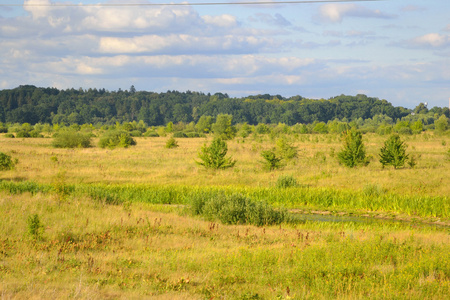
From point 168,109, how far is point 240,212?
164 meters

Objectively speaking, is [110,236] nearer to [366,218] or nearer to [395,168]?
[366,218]

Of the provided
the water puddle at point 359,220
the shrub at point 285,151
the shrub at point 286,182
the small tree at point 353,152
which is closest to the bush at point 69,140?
the shrub at point 285,151

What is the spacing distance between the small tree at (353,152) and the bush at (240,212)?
16.1 meters

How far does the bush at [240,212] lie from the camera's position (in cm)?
1616

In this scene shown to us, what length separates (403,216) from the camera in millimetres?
19578

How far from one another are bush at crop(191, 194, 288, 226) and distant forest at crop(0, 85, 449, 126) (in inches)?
5336

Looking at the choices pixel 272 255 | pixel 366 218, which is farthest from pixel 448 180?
pixel 272 255

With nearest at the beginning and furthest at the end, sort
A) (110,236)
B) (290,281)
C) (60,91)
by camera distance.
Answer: (290,281) < (110,236) < (60,91)

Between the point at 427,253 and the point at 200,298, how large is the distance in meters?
6.01

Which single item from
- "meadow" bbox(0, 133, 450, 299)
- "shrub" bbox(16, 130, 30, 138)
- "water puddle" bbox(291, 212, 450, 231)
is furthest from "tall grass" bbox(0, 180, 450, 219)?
"shrub" bbox(16, 130, 30, 138)

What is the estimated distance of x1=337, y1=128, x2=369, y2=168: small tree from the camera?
3125cm

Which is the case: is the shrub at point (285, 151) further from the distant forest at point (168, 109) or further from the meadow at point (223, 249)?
the distant forest at point (168, 109)

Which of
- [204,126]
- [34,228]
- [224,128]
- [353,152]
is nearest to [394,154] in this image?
[353,152]

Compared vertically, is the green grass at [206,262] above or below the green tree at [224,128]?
below
